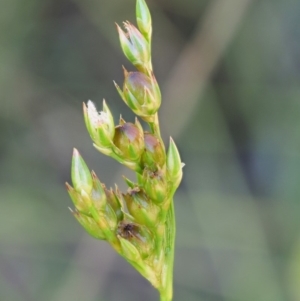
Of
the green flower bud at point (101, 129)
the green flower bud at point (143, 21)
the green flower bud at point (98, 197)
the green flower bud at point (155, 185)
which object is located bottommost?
the green flower bud at point (98, 197)

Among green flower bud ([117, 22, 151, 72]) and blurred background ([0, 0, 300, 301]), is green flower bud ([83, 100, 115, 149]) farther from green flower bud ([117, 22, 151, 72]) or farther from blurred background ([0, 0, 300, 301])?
blurred background ([0, 0, 300, 301])

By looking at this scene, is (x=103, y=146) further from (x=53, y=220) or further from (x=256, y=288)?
(x=53, y=220)

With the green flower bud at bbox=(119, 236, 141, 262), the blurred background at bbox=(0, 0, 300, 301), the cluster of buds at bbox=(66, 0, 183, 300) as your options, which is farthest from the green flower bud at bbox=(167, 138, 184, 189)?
the blurred background at bbox=(0, 0, 300, 301)

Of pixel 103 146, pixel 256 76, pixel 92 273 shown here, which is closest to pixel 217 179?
pixel 256 76

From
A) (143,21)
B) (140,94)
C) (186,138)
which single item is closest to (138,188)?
(140,94)

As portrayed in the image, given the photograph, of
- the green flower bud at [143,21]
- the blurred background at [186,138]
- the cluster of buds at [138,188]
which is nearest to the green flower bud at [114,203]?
the cluster of buds at [138,188]

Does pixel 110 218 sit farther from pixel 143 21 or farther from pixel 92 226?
pixel 143 21

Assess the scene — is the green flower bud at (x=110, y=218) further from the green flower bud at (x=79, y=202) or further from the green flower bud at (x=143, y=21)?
the green flower bud at (x=143, y=21)
